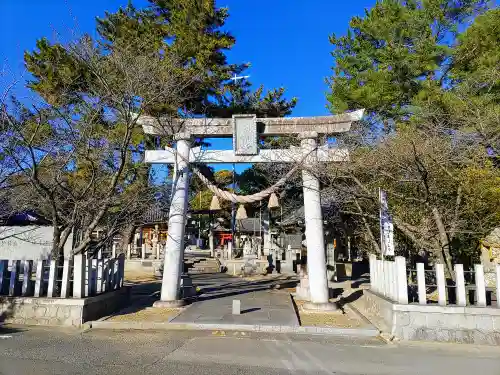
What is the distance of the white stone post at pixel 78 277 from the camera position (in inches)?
348

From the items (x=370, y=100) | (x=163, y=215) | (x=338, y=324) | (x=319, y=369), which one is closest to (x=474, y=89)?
(x=370, y=100)

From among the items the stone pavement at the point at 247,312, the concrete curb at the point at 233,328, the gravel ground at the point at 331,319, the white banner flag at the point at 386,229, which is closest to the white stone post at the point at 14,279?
the concrete curb at the point at 233,328

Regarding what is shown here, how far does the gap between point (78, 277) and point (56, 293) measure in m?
0.87

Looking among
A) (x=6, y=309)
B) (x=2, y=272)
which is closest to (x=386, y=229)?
(x=6, y=309)

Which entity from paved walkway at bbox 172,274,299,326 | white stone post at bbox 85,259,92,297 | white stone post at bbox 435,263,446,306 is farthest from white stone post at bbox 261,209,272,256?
white stone post at bbox 435,263,446,306

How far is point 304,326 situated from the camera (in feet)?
28.1

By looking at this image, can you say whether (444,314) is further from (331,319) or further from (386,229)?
(331,319)

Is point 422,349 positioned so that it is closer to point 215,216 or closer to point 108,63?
point 108,63

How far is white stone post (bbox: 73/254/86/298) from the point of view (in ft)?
29.0

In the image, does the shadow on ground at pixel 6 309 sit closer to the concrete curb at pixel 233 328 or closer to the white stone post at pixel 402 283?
the concrete curb at pixel 233 328

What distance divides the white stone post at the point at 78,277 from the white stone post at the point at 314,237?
606 cm

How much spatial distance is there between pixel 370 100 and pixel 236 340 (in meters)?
12.7

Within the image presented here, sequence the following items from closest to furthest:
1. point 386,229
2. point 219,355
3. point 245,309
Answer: point 219,355, point 386,229, point 245,309

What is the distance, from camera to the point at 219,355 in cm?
646
